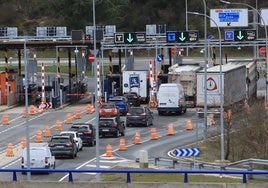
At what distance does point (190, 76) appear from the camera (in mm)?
74562

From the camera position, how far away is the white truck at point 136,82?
75.9 meters

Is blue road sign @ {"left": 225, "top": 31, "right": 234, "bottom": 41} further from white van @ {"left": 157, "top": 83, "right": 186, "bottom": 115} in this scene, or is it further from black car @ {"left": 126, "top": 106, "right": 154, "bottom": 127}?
black car @ {"left": 126, "top": 106, "right": 154, "bottom": 127}

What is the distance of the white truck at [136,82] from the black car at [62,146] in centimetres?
2766

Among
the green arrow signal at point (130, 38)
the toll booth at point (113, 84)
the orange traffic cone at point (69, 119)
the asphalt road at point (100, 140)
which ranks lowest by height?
the asphalt road at point (100, 140)

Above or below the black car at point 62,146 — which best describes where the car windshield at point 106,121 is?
above

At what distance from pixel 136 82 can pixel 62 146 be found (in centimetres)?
2815

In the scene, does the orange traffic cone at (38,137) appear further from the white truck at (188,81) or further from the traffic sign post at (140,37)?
the traffic sign post at (140,37)

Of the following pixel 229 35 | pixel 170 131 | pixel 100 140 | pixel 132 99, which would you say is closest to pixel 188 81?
pixel 132 99

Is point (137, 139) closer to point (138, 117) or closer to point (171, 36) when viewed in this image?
point (138, 117)

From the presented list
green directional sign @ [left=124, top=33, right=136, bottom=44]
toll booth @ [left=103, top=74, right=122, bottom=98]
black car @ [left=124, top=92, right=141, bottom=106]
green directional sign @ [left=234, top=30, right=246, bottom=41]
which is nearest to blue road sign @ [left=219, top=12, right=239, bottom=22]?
green directional sign @ [left=234, top=30, right=246, bottom=41]

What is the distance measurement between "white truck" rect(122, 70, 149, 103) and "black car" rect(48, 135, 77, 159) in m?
27.7

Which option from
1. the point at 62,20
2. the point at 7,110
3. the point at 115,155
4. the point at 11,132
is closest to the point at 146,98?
the point at 7,110

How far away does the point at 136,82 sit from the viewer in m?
75.9

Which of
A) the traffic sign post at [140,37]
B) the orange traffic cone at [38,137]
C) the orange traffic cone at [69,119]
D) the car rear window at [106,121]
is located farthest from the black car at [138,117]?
the traffic sign post at [140,37]
